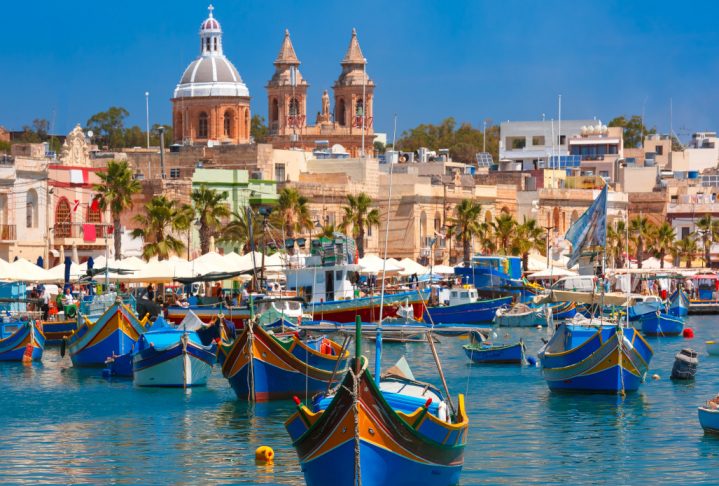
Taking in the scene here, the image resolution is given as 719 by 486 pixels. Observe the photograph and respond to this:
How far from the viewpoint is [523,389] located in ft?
147

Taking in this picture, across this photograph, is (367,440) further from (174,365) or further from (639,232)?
(639,232)

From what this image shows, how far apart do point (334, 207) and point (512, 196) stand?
20395 millimetres

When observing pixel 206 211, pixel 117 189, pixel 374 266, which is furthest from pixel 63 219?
pixel 374 266

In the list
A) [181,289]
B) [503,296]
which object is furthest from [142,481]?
[503,296]

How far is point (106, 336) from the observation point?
50781mm

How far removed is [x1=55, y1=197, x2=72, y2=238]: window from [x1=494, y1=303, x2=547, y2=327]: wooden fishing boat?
22252 millimetres

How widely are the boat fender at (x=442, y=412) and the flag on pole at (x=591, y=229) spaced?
64.4ft

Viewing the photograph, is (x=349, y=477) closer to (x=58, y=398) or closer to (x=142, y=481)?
(x=142, y=481)

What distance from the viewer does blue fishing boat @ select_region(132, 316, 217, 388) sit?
4384cm

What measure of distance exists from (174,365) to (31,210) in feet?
114

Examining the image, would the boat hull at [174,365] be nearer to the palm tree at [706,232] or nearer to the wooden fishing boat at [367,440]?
the wooden fishing boat at [367,440]

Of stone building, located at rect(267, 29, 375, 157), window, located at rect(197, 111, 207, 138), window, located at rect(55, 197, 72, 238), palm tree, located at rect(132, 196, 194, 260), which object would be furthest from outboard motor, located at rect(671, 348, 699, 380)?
stone building, located at rect(267, 29, 375, 157)

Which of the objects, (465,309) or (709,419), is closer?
(709,419)

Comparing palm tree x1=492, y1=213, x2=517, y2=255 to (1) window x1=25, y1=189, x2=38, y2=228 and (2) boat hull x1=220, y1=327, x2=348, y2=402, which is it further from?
(2) boat hull x1=220, y1=327, x2=348, y2=402
